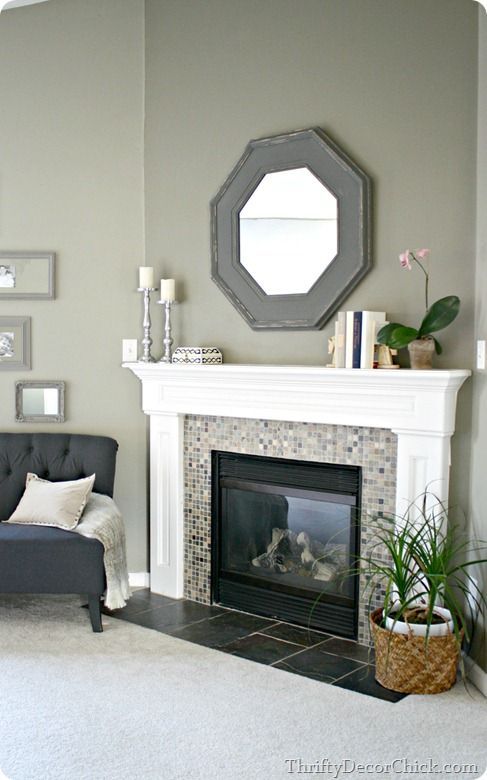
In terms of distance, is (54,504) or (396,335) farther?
(54,504)

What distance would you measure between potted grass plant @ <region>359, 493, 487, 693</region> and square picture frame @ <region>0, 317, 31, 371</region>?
205 cm

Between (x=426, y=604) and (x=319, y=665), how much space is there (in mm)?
478

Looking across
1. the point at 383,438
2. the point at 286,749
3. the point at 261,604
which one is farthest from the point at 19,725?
the point at 383,438

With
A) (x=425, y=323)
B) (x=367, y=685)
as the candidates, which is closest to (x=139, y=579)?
(x=367, y=685)

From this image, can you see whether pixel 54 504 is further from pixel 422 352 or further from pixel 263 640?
pixel 422 352

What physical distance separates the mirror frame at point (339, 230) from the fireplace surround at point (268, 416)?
31 cm

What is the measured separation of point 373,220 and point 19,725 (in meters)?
2.30

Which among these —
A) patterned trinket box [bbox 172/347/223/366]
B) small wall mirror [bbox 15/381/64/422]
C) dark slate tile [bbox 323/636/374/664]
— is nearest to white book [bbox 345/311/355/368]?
patterned trinket box [bbox 172/347/223/366]

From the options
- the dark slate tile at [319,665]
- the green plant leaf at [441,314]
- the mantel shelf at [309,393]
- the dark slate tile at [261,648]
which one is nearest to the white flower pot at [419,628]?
the dark slate tile at [319,665]

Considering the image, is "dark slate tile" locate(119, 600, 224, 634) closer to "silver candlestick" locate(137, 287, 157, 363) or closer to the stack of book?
"silver candlestick" locate(137, 287, 157, 363)

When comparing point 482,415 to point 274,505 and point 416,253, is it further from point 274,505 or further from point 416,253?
point 274,505

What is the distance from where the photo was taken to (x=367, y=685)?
3.05 m

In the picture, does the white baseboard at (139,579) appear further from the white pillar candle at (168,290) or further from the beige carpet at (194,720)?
the white pillar candle at (168,290)

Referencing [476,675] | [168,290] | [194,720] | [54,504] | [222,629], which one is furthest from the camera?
[168,290]
